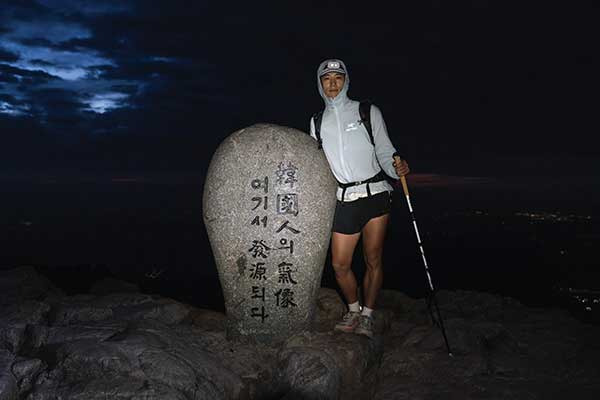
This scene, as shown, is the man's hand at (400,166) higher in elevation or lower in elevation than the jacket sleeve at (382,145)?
lower

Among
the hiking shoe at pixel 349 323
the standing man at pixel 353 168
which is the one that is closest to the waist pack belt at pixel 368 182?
the standing man at pixel 353 168

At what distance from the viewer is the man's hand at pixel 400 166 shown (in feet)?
19.9

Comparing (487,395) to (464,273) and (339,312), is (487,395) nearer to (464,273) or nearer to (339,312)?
(339,312)

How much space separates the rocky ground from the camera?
4.25 metres

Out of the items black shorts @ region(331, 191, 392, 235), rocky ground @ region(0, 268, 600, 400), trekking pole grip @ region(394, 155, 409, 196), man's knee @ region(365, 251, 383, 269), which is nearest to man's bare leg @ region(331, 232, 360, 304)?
black shorts @ region(331, 191, 392, 235)

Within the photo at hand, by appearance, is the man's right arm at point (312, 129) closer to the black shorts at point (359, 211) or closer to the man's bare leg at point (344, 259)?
the black shorts at point (359, 211)

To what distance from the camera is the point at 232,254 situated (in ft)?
19.9

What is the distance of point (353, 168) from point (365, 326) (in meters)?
2.38

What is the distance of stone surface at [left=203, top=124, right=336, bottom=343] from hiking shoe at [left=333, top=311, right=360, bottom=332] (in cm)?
63

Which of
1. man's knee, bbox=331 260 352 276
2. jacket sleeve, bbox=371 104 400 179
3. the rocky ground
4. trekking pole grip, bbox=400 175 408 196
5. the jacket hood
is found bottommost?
the rocky ground

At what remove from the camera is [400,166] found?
19.9 ft

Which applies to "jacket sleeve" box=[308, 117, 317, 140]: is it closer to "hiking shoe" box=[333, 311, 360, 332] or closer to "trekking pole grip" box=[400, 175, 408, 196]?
"trekking pole grip" box=[400, 175, 408, 196]

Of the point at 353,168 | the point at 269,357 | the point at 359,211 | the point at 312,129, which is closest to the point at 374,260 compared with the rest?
the point at 359,211

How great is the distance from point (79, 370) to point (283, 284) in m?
2.72
